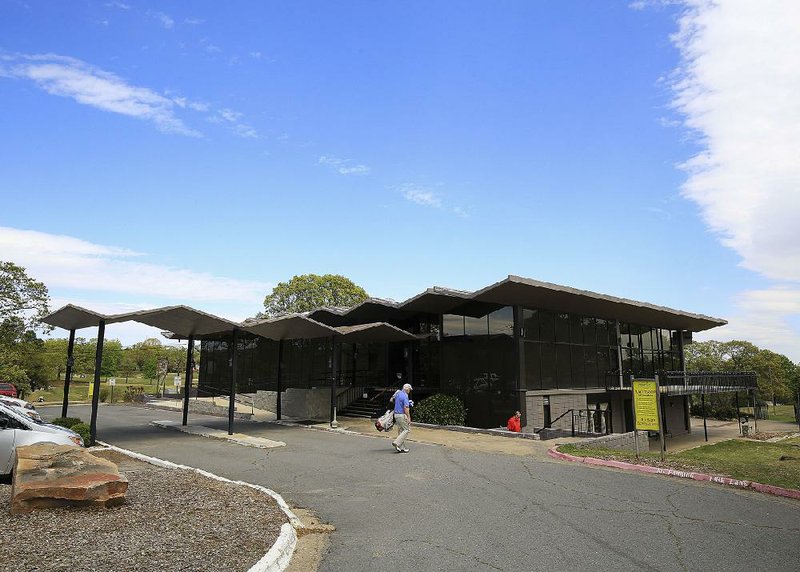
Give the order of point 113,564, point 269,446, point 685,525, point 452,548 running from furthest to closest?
1. point 269,446
2. point 685,525
3. point 452,548
4. point 113,564

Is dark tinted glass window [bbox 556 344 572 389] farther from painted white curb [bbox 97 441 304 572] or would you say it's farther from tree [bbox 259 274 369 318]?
tree [bbox 259 274 369 318]

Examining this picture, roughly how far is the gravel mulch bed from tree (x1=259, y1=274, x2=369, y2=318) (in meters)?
48.9

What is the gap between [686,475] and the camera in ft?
37.0

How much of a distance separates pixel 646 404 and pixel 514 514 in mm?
7659

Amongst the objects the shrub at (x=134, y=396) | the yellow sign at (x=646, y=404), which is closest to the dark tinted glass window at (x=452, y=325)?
the yellow sign at (x=646, y=404)

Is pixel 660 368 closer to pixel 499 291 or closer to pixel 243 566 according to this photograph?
pixel 499 291

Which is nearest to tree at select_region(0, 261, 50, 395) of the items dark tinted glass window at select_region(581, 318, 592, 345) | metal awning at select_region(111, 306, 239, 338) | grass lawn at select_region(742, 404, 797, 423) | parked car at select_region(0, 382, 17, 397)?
parked car at select_region(0, 382, 17, 397)

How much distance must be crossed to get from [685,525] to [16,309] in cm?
3798

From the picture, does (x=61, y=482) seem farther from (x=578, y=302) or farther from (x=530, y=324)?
(x=578, y=302)

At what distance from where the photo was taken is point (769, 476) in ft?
35.6

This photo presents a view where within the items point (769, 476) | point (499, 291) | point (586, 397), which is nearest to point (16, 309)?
point (499, 291)

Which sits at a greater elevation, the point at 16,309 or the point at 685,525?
the point at 16,309

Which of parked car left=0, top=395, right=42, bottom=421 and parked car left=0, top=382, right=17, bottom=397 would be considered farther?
parked car left=0, top=382, right=17, bottom=397

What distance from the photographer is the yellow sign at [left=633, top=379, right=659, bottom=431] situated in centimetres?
1383
